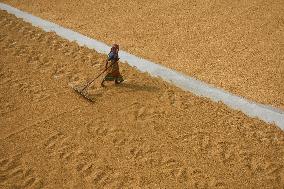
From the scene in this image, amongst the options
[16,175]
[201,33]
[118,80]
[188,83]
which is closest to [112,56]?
[118,80]

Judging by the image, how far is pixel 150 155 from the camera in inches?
272

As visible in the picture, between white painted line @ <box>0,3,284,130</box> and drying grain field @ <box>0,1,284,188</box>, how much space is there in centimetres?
27

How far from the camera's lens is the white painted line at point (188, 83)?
8039 millimetres

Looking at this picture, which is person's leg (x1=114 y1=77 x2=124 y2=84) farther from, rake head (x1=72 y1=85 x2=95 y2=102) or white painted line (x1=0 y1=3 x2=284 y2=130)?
white painted line (x1=0 y1=3 x2=284 y2=130)

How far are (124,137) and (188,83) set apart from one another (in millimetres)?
2702

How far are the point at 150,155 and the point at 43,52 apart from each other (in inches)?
219

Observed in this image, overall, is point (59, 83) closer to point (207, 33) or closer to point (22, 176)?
point (22, 176)

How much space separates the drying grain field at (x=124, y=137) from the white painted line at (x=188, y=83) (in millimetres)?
268

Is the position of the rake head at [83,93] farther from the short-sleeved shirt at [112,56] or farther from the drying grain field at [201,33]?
the drying grain field at [201,33]

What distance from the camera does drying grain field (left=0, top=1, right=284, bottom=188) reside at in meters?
6.43

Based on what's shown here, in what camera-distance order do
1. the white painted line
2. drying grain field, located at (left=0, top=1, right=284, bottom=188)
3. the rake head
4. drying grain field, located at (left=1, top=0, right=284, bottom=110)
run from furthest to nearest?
drying grain field, located at (left=1, top=0, right=284, bottom=110)
the rake head
the white painted line
drying grain field, located at (left=0, top=1, right=284, bottom=188)

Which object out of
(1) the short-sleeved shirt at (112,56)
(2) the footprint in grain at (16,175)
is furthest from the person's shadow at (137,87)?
(2) the footprint in grain at (16,175)

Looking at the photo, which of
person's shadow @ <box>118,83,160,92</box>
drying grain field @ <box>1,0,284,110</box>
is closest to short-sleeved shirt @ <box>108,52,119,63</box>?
person's shadow @ <box>118,83,160,92</box>

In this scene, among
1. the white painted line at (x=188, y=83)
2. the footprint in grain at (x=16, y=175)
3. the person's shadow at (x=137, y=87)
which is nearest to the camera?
the footprint in grain at (x=16, y=175)
